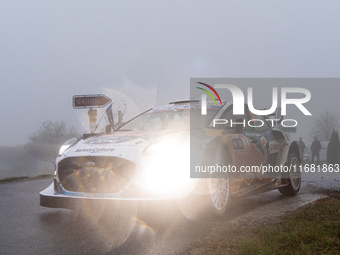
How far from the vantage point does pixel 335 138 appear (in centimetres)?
2620

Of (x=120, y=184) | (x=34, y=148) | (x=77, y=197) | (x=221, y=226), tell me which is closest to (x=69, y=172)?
(x=77, y=197)

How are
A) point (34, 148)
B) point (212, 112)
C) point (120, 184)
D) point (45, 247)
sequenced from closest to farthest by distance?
point (45, 247) → point (120, 184) → point (212, 112) → point (34, 148)

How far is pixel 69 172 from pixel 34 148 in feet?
270

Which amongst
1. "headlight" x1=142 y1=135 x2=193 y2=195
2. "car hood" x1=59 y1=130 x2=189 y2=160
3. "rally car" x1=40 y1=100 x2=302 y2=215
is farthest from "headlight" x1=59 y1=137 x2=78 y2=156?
"headlight" x1=142 y1=135 x2=193 y2=195

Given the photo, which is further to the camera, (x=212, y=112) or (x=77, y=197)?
(x=212, y=112)

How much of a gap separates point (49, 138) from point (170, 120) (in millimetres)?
78463

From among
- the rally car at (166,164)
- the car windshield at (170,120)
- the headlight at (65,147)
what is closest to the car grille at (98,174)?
the rally car at (166,164)

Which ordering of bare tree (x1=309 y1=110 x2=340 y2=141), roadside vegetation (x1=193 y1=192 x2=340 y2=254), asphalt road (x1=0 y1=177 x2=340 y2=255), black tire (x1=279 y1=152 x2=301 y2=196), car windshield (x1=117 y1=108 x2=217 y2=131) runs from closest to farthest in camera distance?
1. roadside vegetation (x1=193 y1=192 x2=340 y2=254)
2. asphalt road (x1=0 y1=177 x2=340 y2=255)
3. car windshield (x1=117 y1=108 x2=217 y2=131)
4. black tire (x1=279 y1=152 x2=301 y2=196)
5. bare tree (x1=309 y1=110 x2=340 y2=141)

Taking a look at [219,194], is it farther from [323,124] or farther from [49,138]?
[49,138]

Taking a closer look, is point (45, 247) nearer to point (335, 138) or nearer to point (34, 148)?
point (335, 138)

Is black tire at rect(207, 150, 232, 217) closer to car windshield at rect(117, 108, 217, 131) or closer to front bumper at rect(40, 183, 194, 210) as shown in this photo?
front bumper at rect(40, 183, 194, 210)

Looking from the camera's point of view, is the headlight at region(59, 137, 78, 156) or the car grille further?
the headlight at region(59, 137, 78, 156)

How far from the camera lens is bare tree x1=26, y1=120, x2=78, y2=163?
7869cm

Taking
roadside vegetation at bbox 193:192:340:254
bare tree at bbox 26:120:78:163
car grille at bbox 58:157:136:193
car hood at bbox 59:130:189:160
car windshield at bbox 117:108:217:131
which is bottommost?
bare tree at bbox 26:120:78:163
